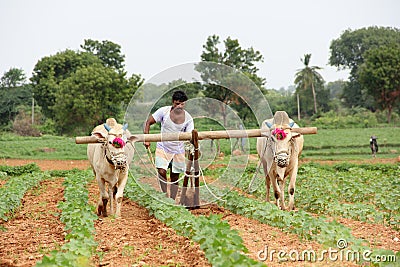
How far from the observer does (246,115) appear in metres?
9.17

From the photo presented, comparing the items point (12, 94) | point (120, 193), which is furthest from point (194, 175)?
A: point (12, 94)

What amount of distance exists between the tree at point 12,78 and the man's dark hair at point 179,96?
56926 millimetres

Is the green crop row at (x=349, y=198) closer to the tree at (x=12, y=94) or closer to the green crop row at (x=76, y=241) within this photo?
the green crop row at (x=76, y=241)

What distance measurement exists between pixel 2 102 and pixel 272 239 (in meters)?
52.8

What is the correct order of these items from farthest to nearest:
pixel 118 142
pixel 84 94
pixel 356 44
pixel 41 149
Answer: pixel 356 44, pixel 84 94, pixel 41 149, pixel 118 142

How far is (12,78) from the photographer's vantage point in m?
61.9

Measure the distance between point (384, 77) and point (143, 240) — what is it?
4840 cm

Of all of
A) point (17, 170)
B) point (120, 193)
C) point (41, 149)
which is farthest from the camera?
point (41, 149)

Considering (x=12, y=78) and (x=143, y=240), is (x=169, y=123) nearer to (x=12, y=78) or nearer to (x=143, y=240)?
(x=143, y=240)

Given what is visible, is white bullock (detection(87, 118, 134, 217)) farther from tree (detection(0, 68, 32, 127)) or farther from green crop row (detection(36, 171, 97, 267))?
tree (detection(0, 68, 32, 127))

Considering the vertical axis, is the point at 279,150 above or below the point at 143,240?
above

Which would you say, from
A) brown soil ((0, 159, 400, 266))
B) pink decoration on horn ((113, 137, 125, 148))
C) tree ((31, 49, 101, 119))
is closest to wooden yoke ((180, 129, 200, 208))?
brown soil ((0, 159, 400, 266))

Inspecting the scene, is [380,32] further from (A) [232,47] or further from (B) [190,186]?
(B) [190,186]

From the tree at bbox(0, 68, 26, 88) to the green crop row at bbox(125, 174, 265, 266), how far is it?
55552 mm
